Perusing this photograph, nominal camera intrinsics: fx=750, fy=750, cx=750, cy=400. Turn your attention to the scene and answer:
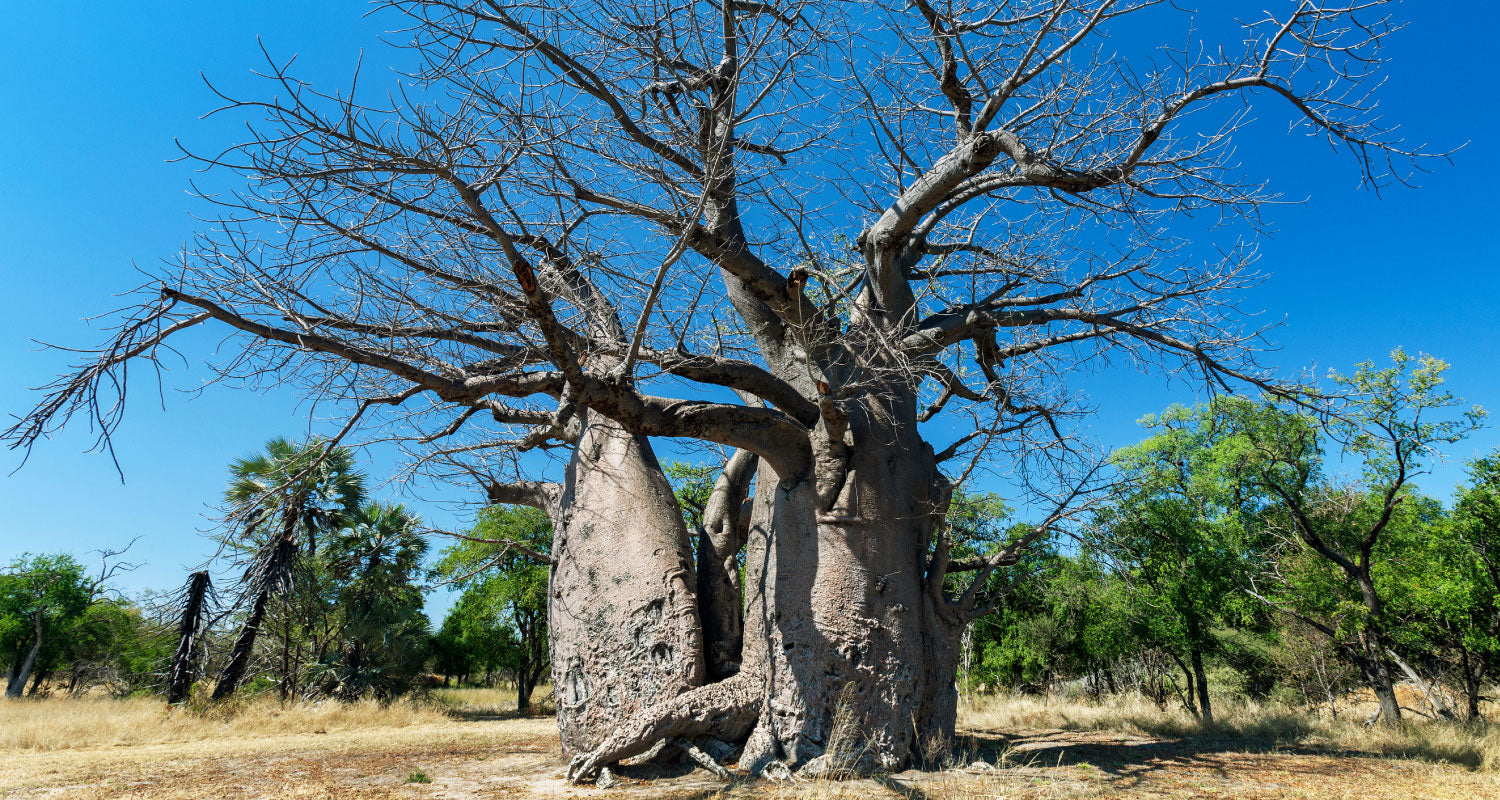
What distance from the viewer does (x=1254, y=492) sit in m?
14.7

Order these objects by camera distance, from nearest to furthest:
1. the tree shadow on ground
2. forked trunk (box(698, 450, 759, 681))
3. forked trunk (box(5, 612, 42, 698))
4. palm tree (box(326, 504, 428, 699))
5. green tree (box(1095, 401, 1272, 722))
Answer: the tree shadow on ground
forked trunk (box(698, 450, 759, 681))
green tree (box(1095, 401, 1272, 722))
palm tree (box(326, 504, 428, 699))
forked trunk (box(5, 612, 42, 698))

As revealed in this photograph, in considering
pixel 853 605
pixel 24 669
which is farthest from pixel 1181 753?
pixel 24 669

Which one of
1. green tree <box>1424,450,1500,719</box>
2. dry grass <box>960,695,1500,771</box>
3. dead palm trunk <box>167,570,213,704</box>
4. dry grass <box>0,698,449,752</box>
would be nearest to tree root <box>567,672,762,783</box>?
dry grass <box>960,695,1500,771</box>

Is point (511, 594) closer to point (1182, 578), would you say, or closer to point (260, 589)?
point (260, 589)

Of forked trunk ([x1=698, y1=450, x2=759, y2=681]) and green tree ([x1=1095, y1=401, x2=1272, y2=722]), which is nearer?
forked trunk ([x1=698, y1=450, x2=759, y2=681])

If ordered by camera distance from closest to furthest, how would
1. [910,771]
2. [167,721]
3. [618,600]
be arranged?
[910,771] → [618,600] → [167,721]

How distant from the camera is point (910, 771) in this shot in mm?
4289

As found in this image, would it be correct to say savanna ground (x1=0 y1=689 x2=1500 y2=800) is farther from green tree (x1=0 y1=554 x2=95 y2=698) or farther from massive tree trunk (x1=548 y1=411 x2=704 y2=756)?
green tree (x1=0 y1=554 x2=95 y2=698)

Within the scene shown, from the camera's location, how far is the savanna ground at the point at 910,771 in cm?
387

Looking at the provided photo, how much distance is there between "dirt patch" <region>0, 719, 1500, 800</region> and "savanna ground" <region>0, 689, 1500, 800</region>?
15mm

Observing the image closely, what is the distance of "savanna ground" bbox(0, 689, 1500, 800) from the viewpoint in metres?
3.87

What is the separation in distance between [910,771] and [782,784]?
2.77 feet

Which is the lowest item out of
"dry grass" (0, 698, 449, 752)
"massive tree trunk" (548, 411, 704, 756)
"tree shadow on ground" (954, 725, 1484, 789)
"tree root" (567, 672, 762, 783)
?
"dry grass" (0, 698, 449, 752)

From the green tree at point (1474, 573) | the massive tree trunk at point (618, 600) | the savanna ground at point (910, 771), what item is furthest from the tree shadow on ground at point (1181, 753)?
the green tree at point (1474, 573)
